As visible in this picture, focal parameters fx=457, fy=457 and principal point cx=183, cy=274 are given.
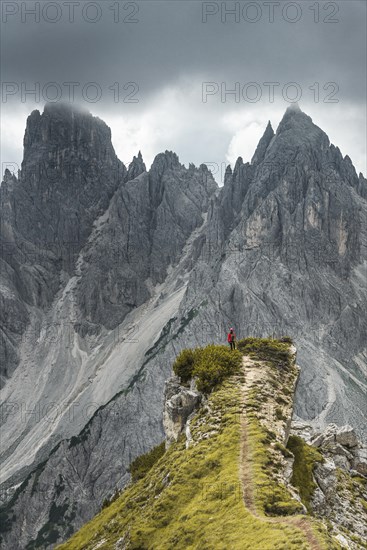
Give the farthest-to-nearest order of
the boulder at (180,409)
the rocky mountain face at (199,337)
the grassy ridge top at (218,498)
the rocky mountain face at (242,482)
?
the rocky mountain face at (199,337)
the boulder at (180,409)
the rocky mountain face at (242,482)
the grassy ridge top at (218,498)

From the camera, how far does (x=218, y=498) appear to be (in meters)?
16.2

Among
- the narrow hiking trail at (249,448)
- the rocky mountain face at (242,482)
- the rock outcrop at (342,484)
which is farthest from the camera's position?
the rock outcrop at (342,484)

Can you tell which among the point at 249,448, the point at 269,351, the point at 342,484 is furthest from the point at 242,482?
the point at 269,351

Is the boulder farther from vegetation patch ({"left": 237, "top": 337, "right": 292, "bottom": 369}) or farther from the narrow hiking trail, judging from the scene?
vegetation patch ({"left": 237, "top": 337, "right": 292, "bottom": 369})

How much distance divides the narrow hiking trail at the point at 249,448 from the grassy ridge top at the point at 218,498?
4 cm

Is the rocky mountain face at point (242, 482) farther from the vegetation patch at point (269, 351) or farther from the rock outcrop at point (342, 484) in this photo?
the vegetation patch at point (269, 351)

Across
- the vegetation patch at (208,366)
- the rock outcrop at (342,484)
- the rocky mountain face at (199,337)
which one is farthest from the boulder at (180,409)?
the rocky mountain face at (199,337)

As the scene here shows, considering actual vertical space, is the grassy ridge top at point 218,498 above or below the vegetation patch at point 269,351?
below

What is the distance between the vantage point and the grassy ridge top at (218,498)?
13.6 m

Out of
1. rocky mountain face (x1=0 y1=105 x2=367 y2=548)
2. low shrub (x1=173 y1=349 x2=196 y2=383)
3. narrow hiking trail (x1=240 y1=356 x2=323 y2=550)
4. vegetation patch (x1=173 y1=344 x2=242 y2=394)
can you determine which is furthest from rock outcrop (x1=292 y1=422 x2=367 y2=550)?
rocky mountain face (x1=0 y1=105 x2=367 y2=548)

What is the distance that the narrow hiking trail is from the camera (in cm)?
1316

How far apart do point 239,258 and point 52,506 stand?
317 feet

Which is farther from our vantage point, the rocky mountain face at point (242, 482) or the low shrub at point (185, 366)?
the low shrub at point (185, 366)

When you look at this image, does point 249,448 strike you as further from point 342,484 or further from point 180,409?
point 180,409
